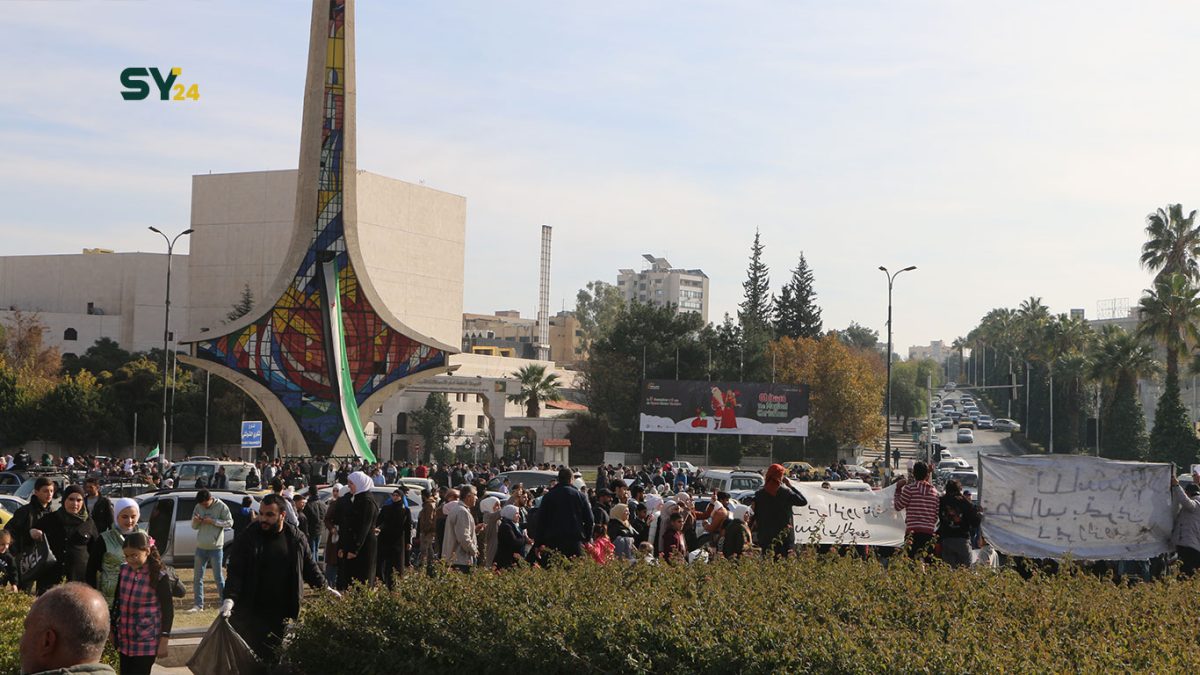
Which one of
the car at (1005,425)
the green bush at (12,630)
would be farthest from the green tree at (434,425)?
the green bush at (12,630)

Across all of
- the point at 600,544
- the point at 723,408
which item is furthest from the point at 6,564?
the point at 723,408

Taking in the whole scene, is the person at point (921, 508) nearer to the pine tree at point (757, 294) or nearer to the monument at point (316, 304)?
the monument at point (316, 304)

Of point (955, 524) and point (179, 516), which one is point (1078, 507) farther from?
point (179, 516)

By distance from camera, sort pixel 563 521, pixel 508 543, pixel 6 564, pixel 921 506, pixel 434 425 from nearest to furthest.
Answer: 1. pixel 6 564
2. pixel 921 506
3. pixel 563 521
4. pixel 508 543
5. pixel 434 425

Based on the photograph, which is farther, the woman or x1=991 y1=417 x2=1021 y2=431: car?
x1=991 y1=417 x2=1021 y2=431: car

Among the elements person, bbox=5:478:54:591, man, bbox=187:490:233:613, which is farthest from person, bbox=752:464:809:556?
person, bbox=5:478:54:591

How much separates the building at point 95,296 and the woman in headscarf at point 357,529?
87.2 m

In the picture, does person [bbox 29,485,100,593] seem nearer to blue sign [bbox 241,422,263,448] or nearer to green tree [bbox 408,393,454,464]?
blue sign [bbox 241,422,263,448]

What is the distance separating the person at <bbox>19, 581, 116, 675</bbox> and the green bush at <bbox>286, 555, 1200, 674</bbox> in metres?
4.02

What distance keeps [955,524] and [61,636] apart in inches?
422

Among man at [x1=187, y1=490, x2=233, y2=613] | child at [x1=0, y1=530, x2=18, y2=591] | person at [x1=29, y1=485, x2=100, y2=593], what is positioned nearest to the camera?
child at [x1=0, y1=530, x2=18, y2=591]

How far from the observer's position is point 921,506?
A: 1344cm

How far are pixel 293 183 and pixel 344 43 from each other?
154 feet

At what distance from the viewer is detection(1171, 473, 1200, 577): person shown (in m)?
14.1
